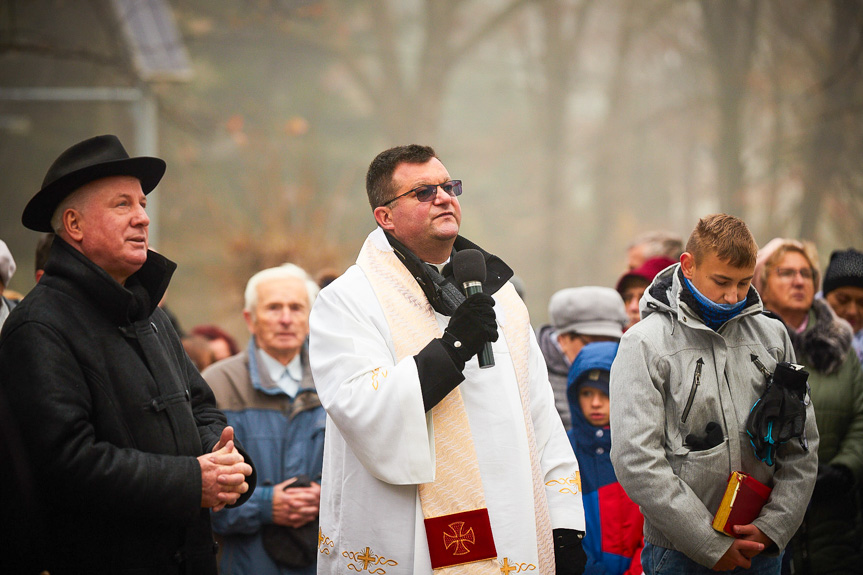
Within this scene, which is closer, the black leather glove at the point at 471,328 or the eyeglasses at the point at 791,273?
the black leather glove at the point at 471,328

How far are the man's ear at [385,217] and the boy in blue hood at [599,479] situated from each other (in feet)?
4.40

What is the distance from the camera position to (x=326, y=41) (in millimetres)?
10969

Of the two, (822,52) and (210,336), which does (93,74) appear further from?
(822,52)

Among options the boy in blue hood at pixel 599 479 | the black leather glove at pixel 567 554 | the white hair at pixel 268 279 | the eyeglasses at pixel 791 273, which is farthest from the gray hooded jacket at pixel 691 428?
the white hair at pixel 268 279

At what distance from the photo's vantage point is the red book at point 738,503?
2.99 meters

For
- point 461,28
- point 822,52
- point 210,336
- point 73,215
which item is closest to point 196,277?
point 210,336

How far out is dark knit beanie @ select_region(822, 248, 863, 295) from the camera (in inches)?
199

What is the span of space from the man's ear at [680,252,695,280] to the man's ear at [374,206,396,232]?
1137mm

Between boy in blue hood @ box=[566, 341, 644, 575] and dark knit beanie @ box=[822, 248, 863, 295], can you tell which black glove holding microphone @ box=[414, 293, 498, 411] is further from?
dark knit beanie @ box=[822, 248, 863, 295]

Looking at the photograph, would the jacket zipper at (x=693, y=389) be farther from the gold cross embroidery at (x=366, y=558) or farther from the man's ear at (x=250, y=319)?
the man's ear at (x=250, y=319)

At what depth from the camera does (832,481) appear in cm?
413

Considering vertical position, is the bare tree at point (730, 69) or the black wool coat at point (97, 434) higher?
the bare tree at point (730, 69)

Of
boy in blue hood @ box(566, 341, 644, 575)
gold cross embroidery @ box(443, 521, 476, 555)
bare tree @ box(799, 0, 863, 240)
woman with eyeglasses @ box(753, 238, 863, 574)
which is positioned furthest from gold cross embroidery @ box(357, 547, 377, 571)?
bare tree @ box(799, 0, 863, 240)

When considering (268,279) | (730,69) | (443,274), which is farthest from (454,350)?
(730,69)
